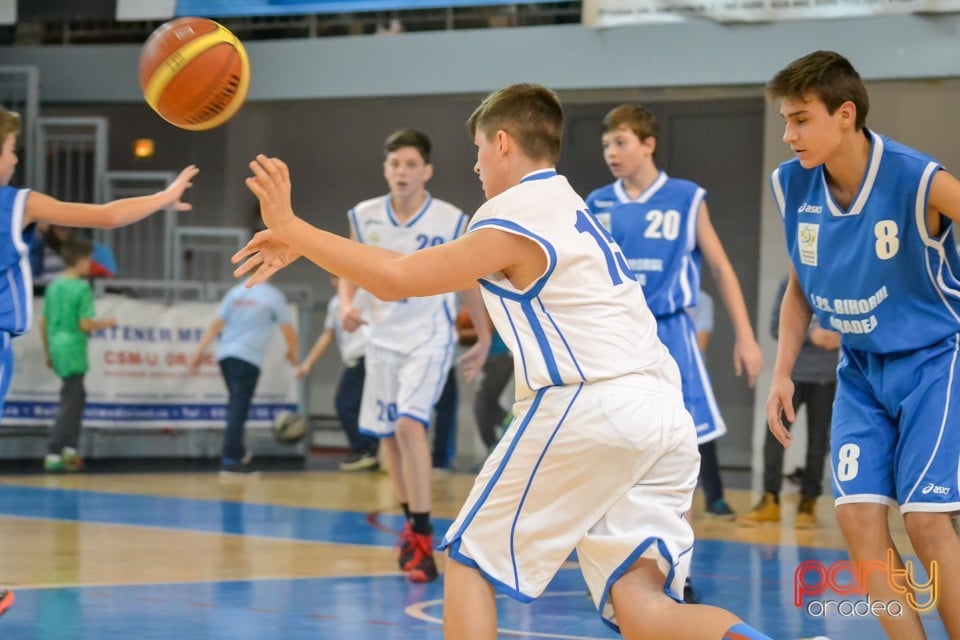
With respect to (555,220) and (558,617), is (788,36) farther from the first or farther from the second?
(555,220)

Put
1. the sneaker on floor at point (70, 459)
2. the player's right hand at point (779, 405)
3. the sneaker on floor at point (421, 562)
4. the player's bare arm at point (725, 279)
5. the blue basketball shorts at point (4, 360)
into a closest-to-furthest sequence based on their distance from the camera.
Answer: the player's right hand at point (779, 405)
the blue basketball shorts at point (4, 360)
the player's bare arm at point (725, 279)
the sneaker on floor at point (421, 562)
the sneaker on floor at point (70, 459)

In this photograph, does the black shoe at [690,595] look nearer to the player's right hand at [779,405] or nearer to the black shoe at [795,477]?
the player's right hand at [779,405]

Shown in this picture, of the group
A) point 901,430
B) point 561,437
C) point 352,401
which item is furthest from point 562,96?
point 561,437

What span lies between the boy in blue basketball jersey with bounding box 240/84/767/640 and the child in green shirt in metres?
8.70

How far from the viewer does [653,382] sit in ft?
11.5

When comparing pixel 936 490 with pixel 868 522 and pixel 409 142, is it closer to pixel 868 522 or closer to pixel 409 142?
pixel 868 522

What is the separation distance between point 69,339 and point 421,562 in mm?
6186

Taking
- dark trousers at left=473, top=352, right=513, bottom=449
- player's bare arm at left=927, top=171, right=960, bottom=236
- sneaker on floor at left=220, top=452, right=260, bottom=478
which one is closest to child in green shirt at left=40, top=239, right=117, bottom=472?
sneaker on floor at left=220, top=452, right=260, bottom=478

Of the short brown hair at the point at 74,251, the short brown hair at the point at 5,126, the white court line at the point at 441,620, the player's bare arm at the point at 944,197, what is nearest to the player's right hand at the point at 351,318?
the white court line at the point at 441,620

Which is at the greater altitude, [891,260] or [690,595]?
[891,260]

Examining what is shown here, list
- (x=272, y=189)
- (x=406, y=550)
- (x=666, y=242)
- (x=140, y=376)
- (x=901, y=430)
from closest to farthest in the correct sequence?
(x=272, y=189) → (x=901, y=430) → (x=666, y=242) → (x=406, y=550) → (x=140, y=376)

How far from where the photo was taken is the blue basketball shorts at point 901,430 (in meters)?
3.73

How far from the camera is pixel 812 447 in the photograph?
376 inches

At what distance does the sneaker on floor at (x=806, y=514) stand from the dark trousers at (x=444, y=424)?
3.87m
